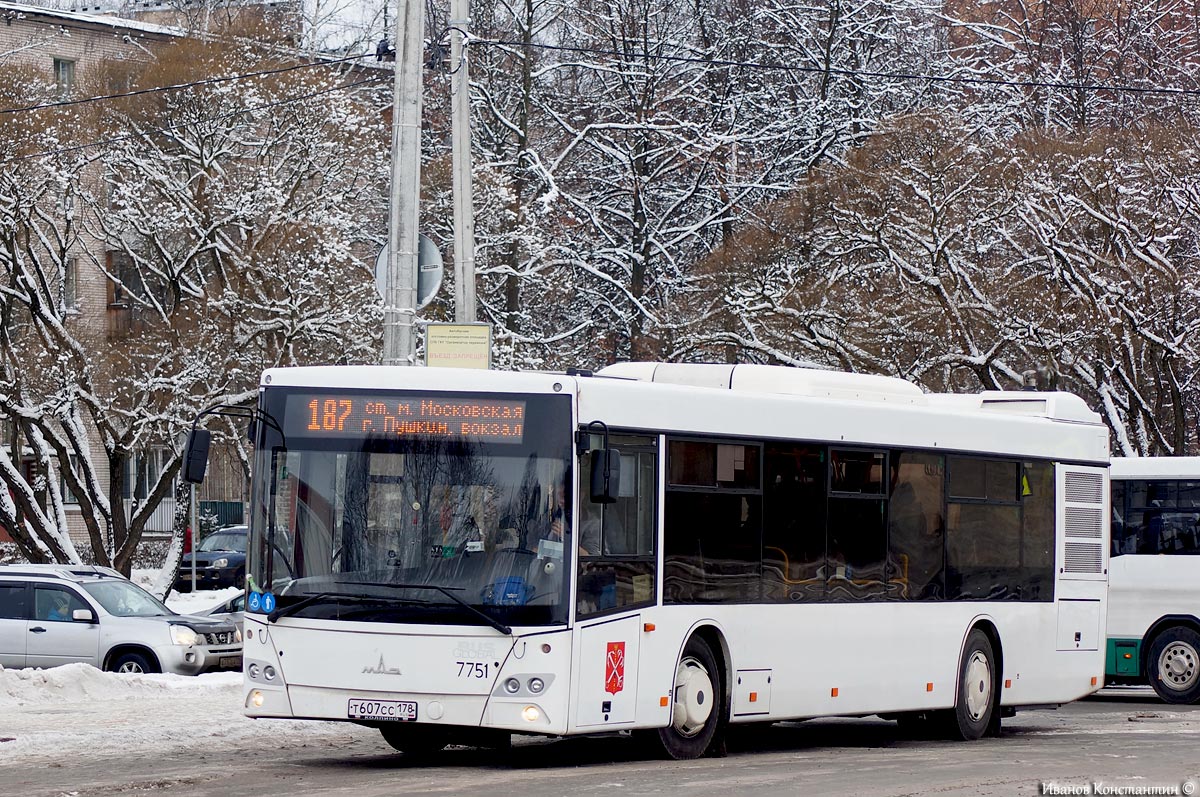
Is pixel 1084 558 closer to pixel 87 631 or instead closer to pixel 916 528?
pixel 916 528

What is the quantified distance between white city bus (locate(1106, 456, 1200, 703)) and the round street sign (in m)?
8.95

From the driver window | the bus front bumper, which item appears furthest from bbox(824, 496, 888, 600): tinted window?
the bus front bumper

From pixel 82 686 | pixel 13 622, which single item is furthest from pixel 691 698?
pixel 13 622

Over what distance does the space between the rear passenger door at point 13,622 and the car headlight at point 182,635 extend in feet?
5.55

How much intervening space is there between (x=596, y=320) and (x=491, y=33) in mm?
6390

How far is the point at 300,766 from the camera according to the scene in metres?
12.0

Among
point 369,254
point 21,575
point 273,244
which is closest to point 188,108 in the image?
point 273,244

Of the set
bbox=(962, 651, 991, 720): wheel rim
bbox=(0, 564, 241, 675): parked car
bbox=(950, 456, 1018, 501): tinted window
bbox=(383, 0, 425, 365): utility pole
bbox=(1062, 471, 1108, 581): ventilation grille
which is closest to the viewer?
bbox=(950, 456, 1018, 501): tinted window

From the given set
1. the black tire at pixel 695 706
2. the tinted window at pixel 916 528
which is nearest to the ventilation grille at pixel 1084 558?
the tinted window at pixel 916 528

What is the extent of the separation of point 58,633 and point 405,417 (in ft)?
35.4

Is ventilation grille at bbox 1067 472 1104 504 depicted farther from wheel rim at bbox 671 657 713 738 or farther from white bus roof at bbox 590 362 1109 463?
wheel rim at bbox 671 657 713 738

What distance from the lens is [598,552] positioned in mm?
11789

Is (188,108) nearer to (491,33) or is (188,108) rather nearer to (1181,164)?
(491,33)

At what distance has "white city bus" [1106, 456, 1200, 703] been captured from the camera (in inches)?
835
